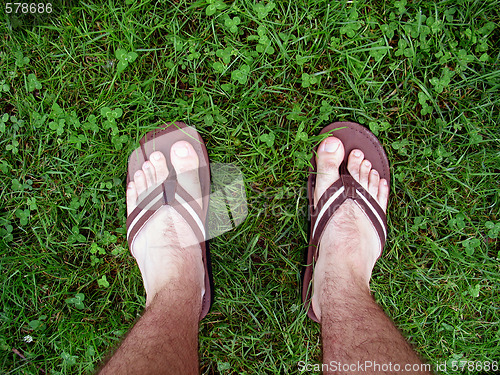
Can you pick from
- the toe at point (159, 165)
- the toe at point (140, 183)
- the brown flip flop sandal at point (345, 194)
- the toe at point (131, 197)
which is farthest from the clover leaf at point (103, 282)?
the brown flip flop sandal at point (345, 194)

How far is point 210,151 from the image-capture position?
2.38 m

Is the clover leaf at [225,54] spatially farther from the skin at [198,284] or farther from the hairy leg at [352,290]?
the hairy leg at [352,290]

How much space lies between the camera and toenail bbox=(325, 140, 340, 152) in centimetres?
234

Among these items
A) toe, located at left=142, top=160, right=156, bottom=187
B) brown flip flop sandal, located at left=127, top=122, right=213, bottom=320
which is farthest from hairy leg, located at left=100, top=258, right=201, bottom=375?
toe, located at left=142, top=160, right=156, bottom=187

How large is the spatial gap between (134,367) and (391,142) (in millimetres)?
2087

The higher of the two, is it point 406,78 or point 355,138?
point 406,78

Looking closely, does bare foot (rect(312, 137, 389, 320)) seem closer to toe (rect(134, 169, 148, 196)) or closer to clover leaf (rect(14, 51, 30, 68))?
toe (rect(134, 169, 148, 196))

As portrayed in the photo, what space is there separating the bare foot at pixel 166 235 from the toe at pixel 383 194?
1.26 meters

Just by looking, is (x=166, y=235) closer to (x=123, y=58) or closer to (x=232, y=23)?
(x=123, y=58)

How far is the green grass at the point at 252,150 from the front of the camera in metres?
2.29

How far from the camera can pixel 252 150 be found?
2.34 m

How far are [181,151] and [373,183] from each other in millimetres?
1362

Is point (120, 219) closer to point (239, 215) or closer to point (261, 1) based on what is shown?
point (239, 215)

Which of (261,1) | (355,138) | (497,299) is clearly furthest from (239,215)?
(497,299)
